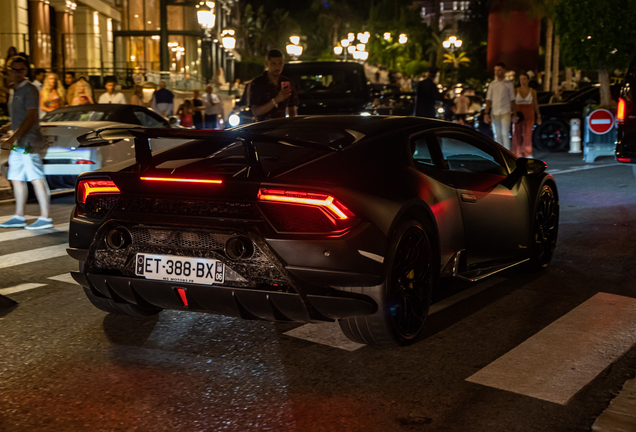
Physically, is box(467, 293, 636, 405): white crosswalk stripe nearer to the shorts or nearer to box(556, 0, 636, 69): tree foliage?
the shorts

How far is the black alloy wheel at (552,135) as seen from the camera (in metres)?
19.2

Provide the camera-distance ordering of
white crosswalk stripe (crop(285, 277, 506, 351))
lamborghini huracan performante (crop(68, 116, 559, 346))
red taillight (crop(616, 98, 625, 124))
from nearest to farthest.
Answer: lamborghini huracan performante (crop(68, 116, 559, 346))
white crosswalk stripe (crop(285, 277, 506, 351))
red taillight (crop(616, 98, 625, 124))

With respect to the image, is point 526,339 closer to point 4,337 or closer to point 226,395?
point 226,395

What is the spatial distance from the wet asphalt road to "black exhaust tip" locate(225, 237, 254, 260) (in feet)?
A: 1.95

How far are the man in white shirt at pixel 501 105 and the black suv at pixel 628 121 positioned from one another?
3648 millimetres

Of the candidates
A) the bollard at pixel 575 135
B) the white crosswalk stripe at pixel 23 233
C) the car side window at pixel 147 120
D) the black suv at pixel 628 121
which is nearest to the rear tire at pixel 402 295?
the white crosswalk stripe at pixel 23 233

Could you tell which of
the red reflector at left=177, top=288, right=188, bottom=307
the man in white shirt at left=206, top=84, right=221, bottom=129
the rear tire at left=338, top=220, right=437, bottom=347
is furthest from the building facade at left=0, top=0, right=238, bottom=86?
the rear tire at left=338, top=220, right=437, bottom=347

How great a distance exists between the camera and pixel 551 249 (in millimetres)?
6672

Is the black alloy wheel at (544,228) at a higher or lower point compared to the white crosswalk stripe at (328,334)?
higher

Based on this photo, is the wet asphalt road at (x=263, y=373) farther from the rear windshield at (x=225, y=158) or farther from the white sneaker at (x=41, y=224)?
the white sneaker at (x=41, y=224)

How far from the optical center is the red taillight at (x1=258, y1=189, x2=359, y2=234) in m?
3.98

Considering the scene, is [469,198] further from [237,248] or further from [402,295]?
[237,248]

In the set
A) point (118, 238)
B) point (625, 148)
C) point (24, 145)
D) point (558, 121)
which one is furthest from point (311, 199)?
point (558, 121)

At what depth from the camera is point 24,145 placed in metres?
8.63
